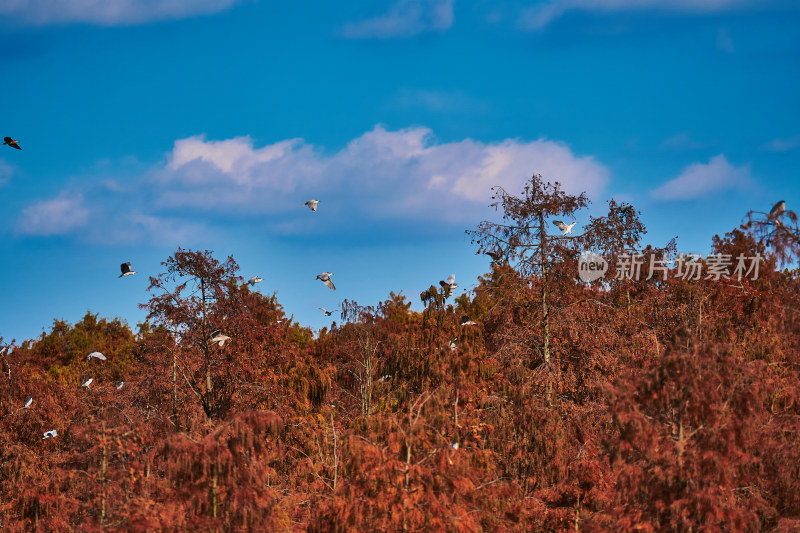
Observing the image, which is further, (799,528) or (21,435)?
(21,435)

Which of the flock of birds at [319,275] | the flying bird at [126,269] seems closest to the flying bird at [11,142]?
the flock of birds at [319,275]

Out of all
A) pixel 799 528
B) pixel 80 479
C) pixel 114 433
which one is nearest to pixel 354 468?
pixel 114 433

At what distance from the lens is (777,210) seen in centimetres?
1173

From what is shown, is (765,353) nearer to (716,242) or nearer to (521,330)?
(521,330)

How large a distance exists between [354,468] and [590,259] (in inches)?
448

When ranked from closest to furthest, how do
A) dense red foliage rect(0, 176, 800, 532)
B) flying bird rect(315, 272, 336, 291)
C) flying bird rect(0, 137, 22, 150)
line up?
dense red foliage rect(0, 176, 800, 532) → flying bird rect(0, 137, 22, 150) → flying bird rect(315, 272, 336, 291)

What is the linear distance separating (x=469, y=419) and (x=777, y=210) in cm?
1269

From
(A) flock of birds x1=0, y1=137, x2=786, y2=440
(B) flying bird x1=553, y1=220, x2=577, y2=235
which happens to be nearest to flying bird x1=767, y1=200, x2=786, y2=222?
(A) flock of birds x1=0, y1=137, x2=786, y2=440

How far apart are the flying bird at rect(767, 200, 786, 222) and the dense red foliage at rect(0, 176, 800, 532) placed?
24 centimetres

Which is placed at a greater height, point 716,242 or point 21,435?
point 716,242

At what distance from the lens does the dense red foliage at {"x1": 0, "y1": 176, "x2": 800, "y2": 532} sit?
1082 cm

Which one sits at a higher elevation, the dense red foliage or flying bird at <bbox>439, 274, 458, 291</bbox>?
flying bird at <bbox>439, 274, 458, 291</bbox>

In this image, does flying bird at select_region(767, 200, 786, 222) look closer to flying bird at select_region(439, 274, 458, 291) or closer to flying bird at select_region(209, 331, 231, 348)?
flying bird at select_region(209, 331, 231, 348)

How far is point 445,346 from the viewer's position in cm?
3100
